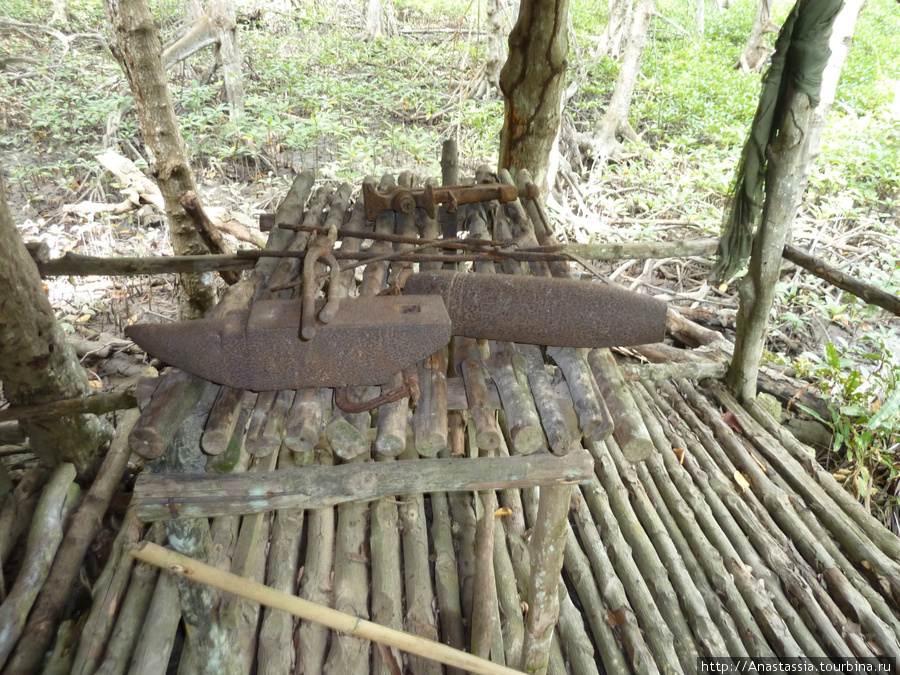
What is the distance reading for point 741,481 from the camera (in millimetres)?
3453

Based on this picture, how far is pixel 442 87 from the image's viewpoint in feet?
31.3

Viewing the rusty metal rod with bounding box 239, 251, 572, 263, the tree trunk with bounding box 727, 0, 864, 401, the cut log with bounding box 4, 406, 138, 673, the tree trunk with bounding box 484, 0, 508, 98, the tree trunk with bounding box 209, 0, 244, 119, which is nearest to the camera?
the rusty metal rod with bounding box 239, 251, 572, 263

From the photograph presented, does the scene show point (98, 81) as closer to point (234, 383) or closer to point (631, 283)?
point (631, 283)

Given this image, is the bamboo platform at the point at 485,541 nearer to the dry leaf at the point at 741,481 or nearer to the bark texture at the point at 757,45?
the dry leaf at the point at 741,481

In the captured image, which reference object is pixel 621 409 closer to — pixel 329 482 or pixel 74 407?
pixel 329 482

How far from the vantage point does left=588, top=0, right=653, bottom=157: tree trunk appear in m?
7.85

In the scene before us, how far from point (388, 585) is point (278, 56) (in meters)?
9.60

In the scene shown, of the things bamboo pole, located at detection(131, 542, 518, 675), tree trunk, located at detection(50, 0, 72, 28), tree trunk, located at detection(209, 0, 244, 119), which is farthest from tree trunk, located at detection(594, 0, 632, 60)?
bamboo pole, located at detection(131, 542, 518, 675)

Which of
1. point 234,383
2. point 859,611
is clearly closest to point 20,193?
point 234,383

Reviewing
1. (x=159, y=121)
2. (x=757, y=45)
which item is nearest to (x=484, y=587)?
(x=159, y=121)

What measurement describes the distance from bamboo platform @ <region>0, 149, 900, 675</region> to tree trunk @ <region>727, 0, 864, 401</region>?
581 mm

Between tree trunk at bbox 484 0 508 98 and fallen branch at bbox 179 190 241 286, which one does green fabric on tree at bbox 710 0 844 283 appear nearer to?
fallen branch at bbox 179 190 241 286

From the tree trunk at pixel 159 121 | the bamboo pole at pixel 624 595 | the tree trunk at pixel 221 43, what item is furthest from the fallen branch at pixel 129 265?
the tree trunk at pixel 221 43

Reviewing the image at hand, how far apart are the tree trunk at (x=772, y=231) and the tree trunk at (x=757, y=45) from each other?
825 centimetres
